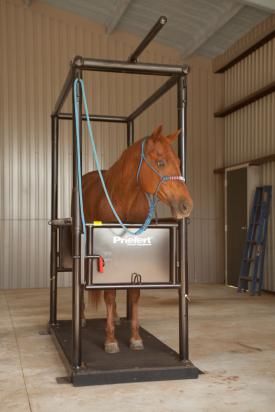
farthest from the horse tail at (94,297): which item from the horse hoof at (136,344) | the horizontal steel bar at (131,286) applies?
the horizontal steel bar at (131,286)

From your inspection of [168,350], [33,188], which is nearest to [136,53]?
[168,350]

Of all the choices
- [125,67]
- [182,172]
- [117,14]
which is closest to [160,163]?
[182,172]

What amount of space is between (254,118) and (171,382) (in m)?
6.42

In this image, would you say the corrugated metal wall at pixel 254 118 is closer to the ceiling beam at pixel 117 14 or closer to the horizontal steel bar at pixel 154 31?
the ceiling beam at pixel 117 14

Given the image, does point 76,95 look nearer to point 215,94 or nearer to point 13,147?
point 13,147

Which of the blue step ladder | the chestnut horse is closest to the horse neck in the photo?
Answer: the chestnut horse

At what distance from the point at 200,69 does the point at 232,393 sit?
318 inches

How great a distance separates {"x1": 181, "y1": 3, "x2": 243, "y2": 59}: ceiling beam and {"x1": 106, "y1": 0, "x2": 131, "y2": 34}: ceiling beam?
4.65ft

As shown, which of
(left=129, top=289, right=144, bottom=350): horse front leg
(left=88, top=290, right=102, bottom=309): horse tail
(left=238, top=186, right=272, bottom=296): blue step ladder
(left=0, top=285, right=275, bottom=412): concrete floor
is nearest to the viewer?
(left=0, top=285, right=275, bottom=412): concrete floor

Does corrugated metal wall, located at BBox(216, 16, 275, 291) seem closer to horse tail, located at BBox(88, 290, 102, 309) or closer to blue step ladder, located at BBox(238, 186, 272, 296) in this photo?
blue step ladder, located at BBox(238, 186, 272, 296)

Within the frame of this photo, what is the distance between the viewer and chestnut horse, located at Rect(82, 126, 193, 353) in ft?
12.2

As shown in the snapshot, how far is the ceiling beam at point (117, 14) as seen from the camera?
8600mm

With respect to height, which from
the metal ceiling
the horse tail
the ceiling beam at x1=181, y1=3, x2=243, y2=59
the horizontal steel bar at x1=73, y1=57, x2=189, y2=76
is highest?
the metal ceiling

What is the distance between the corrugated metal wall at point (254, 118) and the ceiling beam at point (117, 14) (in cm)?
218
